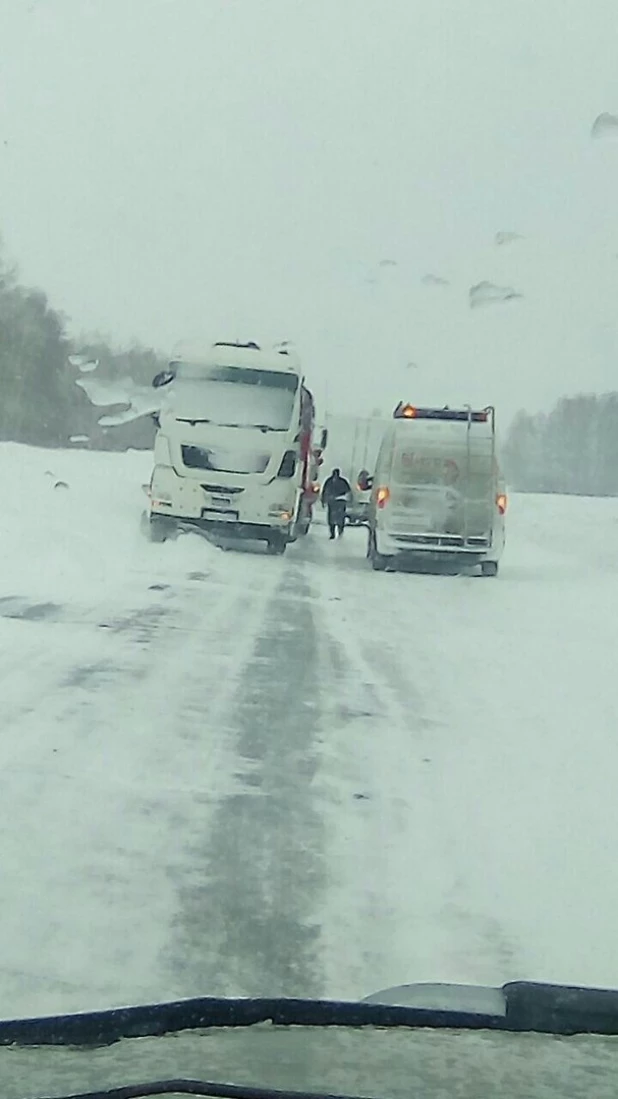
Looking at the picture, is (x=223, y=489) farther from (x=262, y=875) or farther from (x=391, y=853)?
(x=262, y=875)

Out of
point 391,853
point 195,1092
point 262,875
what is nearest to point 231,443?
point 391,853

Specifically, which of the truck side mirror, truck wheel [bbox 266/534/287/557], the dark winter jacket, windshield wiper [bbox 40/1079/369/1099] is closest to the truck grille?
truck wheel [bbox 266/534/287/557]

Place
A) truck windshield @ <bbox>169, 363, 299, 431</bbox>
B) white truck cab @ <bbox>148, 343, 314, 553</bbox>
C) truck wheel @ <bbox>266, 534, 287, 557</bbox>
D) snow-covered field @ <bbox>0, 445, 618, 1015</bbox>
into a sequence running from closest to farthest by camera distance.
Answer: snow-covered field @ <bbox>0, 445, 618, 1015</bbox>, white truck cab @ <bbox>148, 343, 314, 553</bbox>, truck windshield @ <bbox>169, 363, 299, 431</bbox>, truck wheel @ <bbox>266, 534, 287, 557</bbox>

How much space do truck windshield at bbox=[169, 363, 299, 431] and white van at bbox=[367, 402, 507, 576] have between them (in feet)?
3.44

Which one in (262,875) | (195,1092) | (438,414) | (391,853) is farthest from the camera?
(438,414)

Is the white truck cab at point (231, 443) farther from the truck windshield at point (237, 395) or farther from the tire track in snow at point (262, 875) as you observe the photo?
the tire track in snow at point (262, 875)

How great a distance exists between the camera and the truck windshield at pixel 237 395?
13257 millimetres

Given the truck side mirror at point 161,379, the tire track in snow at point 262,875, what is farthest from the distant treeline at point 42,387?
the tire track in snow at point 262,875

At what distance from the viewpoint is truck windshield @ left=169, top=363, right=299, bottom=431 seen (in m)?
13.3

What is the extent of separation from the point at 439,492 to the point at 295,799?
8.76m

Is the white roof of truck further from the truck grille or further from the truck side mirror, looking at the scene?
the truck grille

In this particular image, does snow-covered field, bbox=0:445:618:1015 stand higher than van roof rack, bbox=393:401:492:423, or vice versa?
van roof rack, bbox=393:401:492:423

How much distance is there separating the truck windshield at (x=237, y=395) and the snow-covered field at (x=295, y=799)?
12.5 ft

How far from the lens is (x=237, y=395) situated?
44.1 feet
